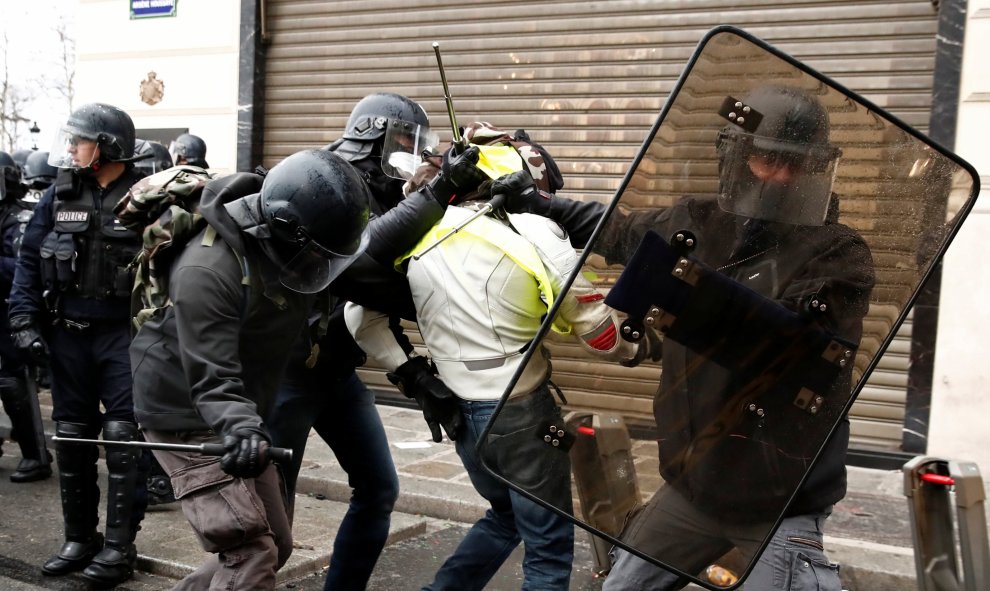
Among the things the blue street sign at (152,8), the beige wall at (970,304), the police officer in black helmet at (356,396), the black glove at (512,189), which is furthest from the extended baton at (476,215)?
the blue street sign at (152,8)

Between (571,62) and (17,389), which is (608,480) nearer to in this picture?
(17,389)

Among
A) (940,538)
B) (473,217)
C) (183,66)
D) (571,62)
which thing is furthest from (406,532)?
(183,66)

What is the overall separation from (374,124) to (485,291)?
1059mm

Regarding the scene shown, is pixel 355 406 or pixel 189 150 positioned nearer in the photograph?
pixel 355 406

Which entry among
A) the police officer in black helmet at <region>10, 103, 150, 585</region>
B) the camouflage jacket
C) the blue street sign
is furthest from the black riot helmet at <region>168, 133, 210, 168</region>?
the camouflage jacket

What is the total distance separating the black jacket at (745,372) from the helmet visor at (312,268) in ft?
3.27

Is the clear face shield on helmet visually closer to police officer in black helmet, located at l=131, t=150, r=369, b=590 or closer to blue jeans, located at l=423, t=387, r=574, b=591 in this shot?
police officer in black helmet, located at l=131, t=150, r=369, b=590

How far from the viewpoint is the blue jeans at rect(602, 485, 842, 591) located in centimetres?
241

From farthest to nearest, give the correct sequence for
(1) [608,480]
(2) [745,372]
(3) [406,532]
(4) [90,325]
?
(3) [406,532]
(4) [90,325]
(1) [608,480]
(2) [745,372]

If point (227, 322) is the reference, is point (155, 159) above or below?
below

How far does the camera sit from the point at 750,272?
2.27m

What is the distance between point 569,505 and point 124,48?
8.30 meters

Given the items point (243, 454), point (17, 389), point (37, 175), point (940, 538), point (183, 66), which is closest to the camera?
point (243, 454)

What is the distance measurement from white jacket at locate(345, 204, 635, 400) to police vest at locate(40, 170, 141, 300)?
2075mm
